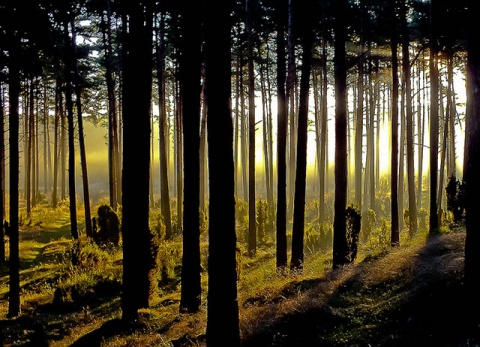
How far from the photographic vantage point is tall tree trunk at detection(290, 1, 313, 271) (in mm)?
11156

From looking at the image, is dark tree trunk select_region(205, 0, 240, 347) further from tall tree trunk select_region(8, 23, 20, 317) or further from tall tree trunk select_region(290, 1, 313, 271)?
tall tree trunk select_region(8, 23, 20, 317)

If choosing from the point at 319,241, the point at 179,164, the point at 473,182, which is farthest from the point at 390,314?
the point at 179,164

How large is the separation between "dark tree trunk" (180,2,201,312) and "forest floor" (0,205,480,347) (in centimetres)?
51

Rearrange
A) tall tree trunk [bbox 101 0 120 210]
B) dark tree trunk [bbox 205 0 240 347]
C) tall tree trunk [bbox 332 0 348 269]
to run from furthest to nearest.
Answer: tall tree trunk [bbox 101 0 120 210], tall tree trunk [bbox 332 0 348 269], dark tree trunk [bbox 205 0 240 347]

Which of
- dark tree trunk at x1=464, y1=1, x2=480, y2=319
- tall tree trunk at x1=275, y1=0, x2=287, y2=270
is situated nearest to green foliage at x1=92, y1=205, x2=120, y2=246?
tall tree trunk at x1=275, y1=0, x2=287, y2=270

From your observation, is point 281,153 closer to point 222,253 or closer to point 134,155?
point 134,155

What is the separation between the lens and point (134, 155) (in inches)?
326

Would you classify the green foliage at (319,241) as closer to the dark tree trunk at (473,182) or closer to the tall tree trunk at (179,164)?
the tall tree trunk at (179,164)

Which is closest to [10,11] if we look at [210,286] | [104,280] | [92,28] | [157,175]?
[104,280]

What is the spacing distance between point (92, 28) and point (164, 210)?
9.79 metres

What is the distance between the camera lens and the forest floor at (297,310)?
560 centimetres

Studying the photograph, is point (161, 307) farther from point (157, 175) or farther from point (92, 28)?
point (157, 175)

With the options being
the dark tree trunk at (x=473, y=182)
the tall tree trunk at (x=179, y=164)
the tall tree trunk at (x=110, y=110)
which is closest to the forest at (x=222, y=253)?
the dark tree trunk at (x=473, y=182)

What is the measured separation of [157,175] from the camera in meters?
74.1
